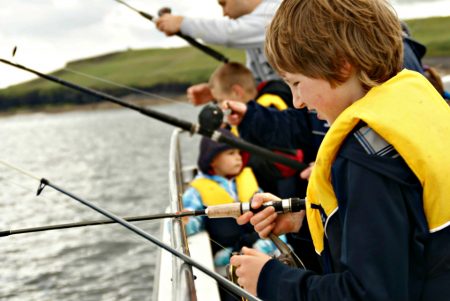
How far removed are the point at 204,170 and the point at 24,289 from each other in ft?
23.9

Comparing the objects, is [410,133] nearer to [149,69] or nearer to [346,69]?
[346,69]

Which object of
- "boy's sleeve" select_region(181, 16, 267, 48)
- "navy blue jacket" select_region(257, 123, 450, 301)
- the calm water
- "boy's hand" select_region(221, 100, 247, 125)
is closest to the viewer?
"navy blue jacket" select_region(257, 123, 450, 301)

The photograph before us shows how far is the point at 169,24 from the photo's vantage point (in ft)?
14.8

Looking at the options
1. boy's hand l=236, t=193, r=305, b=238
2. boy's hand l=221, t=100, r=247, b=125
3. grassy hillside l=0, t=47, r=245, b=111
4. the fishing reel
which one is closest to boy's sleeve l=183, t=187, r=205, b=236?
boy's hand l=221, t=100, r=247, b=125

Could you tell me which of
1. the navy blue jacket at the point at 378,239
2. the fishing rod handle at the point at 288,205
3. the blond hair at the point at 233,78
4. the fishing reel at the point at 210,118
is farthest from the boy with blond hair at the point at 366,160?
the blond hair at the point at 233,78

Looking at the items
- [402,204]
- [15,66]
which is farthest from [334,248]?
[15,66]

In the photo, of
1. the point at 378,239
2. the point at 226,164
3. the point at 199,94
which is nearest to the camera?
the point at 378,239

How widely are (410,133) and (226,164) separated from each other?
3.05m

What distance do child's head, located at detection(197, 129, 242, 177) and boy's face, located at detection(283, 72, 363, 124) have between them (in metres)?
2.81

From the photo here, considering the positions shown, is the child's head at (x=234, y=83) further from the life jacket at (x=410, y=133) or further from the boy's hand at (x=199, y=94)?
the life jacket at (x=410, y=133)

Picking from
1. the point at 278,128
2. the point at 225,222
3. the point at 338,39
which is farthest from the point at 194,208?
the point at 338,39

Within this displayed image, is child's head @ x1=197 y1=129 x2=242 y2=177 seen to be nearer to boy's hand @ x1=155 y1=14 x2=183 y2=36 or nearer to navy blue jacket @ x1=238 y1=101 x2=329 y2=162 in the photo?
navy blue jacket @ x1=238 y1=101 x2=329 y2=162

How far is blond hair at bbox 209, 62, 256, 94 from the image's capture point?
15.6 ft

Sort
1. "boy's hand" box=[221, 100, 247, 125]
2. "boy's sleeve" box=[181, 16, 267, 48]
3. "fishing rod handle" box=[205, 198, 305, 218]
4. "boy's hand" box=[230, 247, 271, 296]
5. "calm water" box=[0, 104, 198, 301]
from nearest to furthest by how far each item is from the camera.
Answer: "boy's hand" box=[230, 247, 271, 296], "fishing rod handle" box=[205, 198, 305, 218], "boy's hand" box=[221, 100, 247, 125], "boy's sleeve" box=[181, 16, 267, 48], "calm water" box=[0, 104, 198, 301]
